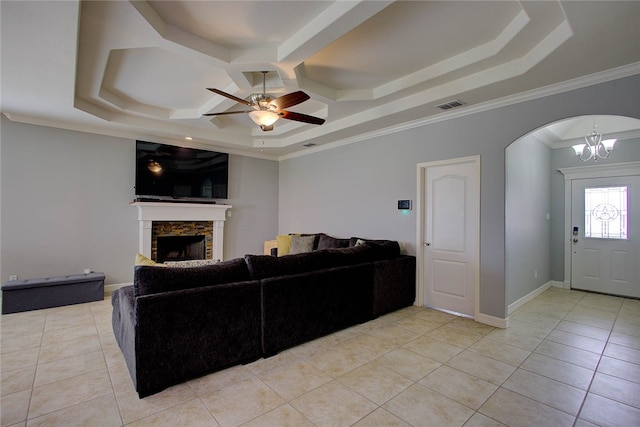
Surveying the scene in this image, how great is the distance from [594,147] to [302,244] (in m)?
4.92

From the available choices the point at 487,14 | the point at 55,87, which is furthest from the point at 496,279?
the point at 55,87

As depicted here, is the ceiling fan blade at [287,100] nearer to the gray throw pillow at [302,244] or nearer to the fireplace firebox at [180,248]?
the gray throw pillow at [302,244]

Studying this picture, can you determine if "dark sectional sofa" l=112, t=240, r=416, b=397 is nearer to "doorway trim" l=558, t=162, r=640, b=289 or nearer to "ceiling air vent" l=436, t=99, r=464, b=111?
"ceiling air vent" l=436, t=99, r=464, b=111

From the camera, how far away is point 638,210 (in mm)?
4797

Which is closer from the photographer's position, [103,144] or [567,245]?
[103,144]

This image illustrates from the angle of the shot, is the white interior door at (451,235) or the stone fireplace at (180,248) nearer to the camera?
the white interior door at (451,235)

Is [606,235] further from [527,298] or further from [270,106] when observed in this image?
[270,106]

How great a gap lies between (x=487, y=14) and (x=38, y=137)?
610cm

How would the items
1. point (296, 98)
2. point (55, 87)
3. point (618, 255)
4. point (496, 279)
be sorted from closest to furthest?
point (296, 98) < point (55, 87) < point (496, 279) < point (618, 255)

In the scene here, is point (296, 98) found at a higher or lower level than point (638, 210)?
higher

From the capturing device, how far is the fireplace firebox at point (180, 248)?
5.71 meters

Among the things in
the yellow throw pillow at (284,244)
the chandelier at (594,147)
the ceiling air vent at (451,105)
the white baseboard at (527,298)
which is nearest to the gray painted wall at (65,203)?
the yellow throw pillow at (284,244)

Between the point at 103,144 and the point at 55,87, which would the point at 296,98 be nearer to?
the point at 55,87

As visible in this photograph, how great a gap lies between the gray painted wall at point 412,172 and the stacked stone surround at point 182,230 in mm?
1719
